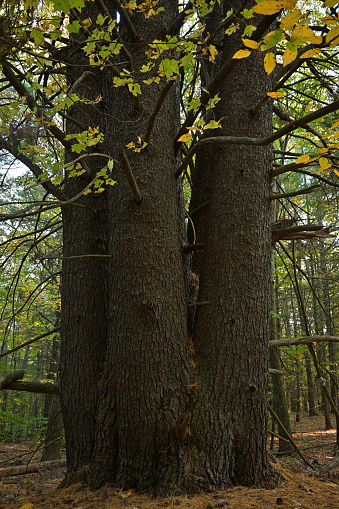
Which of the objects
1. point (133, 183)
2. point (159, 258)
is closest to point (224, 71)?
point (133, 183)

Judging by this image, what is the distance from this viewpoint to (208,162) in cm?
300

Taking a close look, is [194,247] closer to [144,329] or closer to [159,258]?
[159,258]

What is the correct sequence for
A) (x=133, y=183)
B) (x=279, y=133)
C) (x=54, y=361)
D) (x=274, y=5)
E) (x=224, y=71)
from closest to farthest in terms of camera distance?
(x=274, y=5)
(x=279, y=133)
(x=224, y=71)
(x=133, y=183)
(x=54, y=361)

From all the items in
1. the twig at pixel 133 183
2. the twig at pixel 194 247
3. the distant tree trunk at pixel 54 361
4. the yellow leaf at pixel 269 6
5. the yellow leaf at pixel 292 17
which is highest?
the yellow leaf at pixel 292 17

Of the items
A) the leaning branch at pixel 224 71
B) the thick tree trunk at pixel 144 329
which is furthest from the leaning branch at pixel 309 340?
the leaning branch at pixel 224 71

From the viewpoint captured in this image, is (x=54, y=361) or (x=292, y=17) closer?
(x=292, y=17)

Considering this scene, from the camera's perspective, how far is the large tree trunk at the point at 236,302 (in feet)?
6.81

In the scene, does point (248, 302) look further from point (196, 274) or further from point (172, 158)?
point (172, 158)

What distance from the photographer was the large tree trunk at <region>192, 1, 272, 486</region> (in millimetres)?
2074

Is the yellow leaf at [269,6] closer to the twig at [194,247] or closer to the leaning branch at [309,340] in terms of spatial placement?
the twig at [194,247]

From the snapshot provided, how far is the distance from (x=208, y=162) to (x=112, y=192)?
3.14 ft

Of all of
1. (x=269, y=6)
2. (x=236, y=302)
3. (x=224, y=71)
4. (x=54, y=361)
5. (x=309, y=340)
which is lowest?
(x=54, y=361)

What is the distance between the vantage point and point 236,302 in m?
2.29

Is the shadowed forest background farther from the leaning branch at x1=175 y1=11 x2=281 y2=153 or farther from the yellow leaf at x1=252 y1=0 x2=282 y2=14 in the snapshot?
the yellow leaf at x1=252 y1=0 x2=282 y2=14
